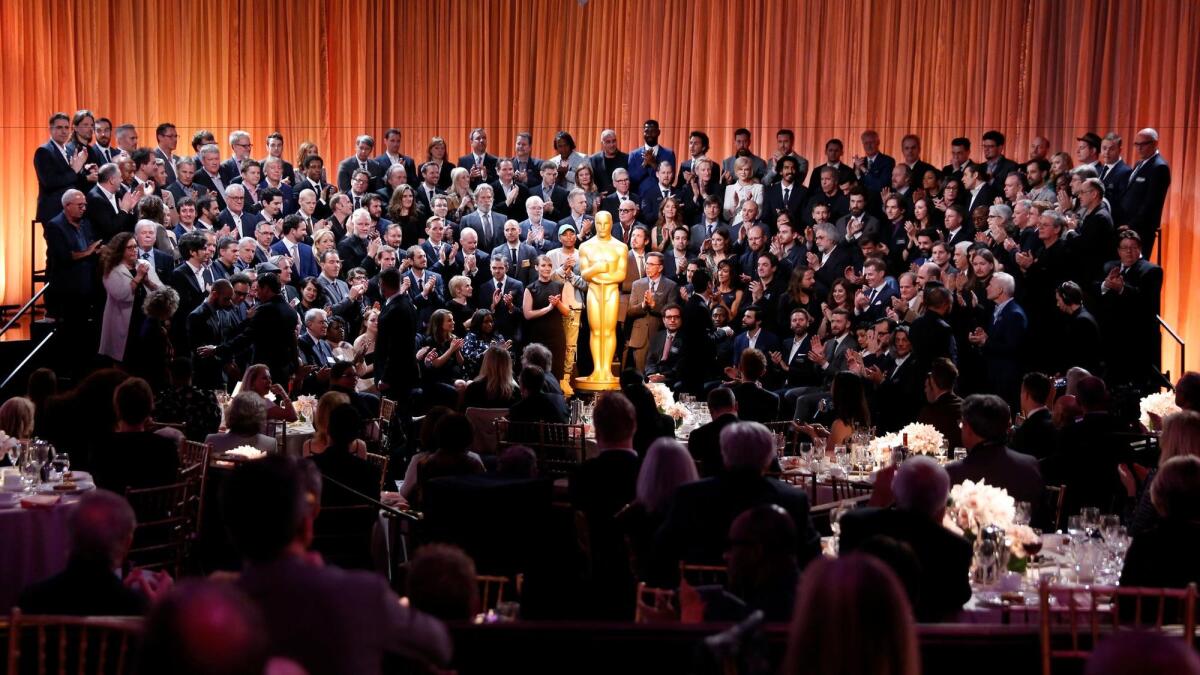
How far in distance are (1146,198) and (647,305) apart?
14.0ft

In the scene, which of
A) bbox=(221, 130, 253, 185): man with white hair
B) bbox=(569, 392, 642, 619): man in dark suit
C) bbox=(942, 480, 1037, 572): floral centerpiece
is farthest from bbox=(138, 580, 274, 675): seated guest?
bbox=(221, 130, 253, 185): man with white hair

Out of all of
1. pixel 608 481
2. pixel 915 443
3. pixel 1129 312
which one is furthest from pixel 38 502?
pixel 1129 312

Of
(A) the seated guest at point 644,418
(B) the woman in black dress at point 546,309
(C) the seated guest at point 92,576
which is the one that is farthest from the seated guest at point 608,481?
(B) the woman in black dress at point 546,309

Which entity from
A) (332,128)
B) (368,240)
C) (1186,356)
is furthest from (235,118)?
(1186,356)

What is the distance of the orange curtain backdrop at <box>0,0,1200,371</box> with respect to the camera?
46.7 ft

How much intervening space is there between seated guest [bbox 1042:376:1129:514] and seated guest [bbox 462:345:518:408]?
11.3 ft

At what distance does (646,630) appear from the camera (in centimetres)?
327

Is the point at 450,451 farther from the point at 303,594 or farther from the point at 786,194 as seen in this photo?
the point at 786,194

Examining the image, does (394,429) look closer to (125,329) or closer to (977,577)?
(125,329)

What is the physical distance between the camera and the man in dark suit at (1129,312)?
10.8 metres

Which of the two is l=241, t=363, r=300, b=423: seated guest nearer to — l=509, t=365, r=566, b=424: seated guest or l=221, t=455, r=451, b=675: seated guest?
l=509, t=365, r=566, b=424: seated guest

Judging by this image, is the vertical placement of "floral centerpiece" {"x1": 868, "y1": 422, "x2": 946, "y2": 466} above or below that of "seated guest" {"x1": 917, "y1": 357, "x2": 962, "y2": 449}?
below

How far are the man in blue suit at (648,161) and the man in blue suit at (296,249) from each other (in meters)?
3.23

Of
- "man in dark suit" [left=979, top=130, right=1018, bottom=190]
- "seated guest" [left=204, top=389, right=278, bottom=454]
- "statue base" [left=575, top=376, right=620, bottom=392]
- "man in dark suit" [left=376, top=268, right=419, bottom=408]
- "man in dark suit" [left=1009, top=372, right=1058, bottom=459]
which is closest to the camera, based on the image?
"seated guest" [left=204, top=389, right=278, bottom=454]
